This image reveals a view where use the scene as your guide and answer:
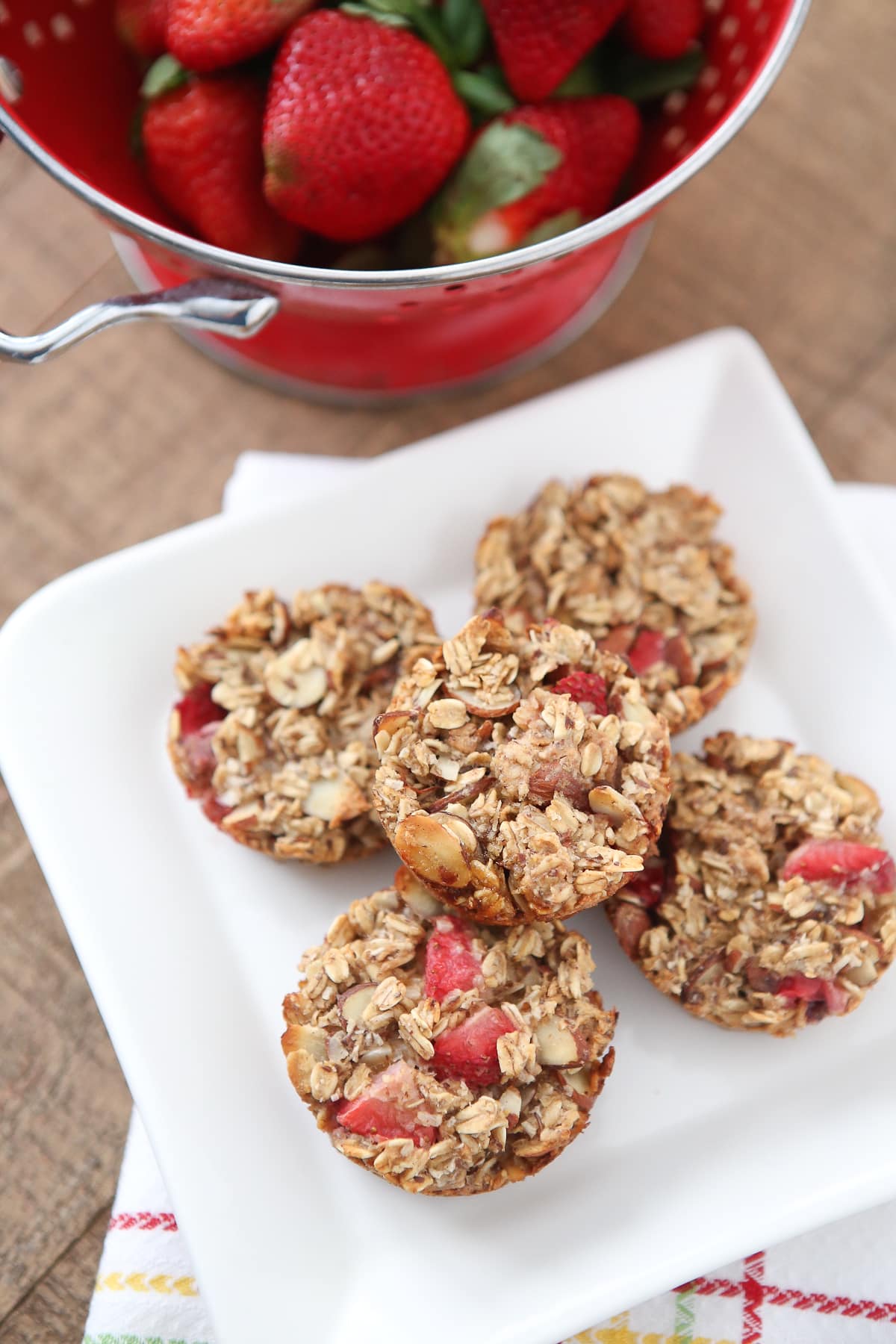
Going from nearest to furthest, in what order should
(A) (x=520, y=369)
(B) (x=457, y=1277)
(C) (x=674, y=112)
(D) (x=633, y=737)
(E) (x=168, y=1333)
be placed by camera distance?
1. (D) (x=633, y=737)
2. (B) (x=457, y=1277)
3. (E) (x=168, y=1333)
4. (C) (x=674, y=112)
5. (A) (x=520, y=369)

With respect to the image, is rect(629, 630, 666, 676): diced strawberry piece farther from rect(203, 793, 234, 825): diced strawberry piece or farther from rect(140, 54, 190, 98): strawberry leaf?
rect(140, 54, 190, 98): strawberry leaf

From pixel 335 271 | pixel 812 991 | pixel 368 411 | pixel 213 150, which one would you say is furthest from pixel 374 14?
pixel 812 991

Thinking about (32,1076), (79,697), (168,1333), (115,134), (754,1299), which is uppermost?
(115,134)

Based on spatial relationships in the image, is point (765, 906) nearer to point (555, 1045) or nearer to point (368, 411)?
point (555, 1045)

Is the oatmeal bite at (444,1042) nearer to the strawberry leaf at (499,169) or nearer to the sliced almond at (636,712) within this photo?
the sliced almond at (636,712)

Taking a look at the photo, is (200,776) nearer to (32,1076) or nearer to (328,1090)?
(328,1090)

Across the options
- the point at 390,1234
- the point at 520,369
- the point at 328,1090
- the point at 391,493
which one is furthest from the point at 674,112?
the point at 390,1234

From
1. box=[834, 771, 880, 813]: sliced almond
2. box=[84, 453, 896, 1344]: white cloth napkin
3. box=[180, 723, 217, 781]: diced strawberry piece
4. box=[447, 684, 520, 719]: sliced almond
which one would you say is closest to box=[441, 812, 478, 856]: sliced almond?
box=[447, 684, 520, 719]: sliced almond
